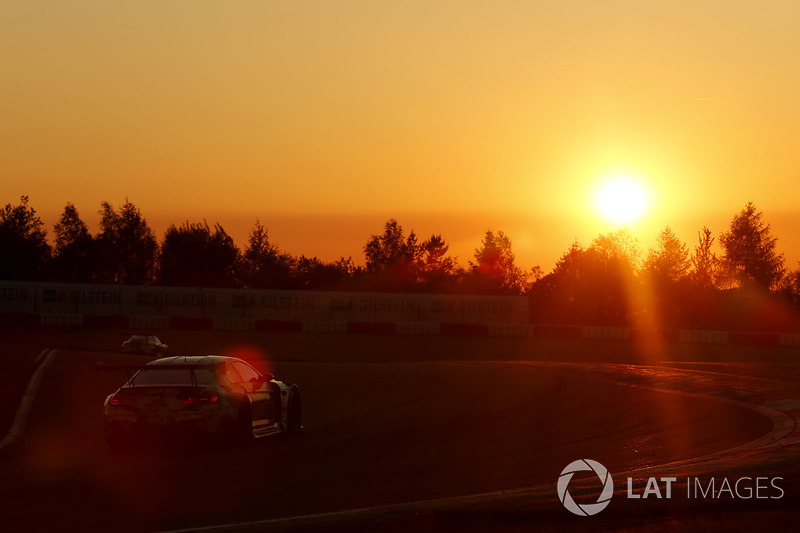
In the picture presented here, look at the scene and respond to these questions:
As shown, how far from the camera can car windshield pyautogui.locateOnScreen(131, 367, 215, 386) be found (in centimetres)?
1220

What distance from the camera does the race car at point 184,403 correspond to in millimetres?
11836

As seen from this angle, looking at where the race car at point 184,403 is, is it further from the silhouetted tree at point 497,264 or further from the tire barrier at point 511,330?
the silhouetted tree at point 497,264

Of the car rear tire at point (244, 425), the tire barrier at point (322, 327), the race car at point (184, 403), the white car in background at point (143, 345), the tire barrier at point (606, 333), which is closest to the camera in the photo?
the race car at point (184, 403)

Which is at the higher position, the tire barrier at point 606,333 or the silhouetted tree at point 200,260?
the silhouetted tree at point 200,260

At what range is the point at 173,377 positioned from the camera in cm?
1233

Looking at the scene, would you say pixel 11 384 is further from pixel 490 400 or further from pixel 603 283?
pixel 603 283

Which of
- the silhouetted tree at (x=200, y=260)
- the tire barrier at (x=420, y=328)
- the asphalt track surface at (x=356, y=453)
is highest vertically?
the silhouetted tree at (x=200, y=260)

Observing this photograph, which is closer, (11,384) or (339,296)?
(11,384)

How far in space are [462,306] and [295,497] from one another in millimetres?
54185

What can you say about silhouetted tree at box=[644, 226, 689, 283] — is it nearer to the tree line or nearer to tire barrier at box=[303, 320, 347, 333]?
the tree line

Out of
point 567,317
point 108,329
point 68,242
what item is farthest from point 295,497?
point 68,242

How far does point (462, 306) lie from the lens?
62.3m

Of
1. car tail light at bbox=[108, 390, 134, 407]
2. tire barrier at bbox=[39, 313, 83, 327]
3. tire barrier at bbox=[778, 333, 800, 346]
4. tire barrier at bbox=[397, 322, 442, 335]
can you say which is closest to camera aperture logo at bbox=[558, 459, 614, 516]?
car tail light at bbox=[108, 390, 134, 407]

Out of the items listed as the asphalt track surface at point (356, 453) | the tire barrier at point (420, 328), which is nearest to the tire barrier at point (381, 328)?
the tire barrier at point (420, 328)
